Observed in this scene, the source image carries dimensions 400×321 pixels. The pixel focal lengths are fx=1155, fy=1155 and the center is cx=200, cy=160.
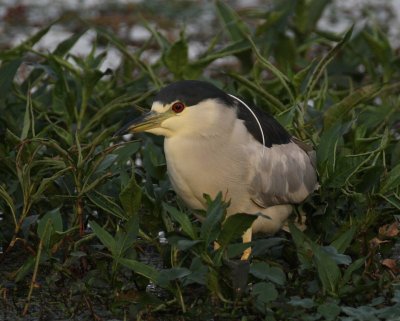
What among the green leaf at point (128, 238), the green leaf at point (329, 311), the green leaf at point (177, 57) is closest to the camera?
the green leaf at point (329, 311)

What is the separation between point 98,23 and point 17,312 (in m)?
4.93

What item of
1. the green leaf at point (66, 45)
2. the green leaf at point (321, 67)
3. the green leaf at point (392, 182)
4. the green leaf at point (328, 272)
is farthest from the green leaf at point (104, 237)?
the green leaf at point (66, 45)

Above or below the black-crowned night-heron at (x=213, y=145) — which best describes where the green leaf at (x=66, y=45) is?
below

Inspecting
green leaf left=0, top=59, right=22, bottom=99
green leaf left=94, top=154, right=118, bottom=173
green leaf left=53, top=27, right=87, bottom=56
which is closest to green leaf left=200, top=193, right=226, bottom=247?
green leaf left=94, top=154, right=118, bottom=173

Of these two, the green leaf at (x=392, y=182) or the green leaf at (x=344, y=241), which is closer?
the green leaf at (x=344, y=241)

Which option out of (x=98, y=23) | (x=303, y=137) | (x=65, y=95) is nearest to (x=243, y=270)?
(x=303, y=137)

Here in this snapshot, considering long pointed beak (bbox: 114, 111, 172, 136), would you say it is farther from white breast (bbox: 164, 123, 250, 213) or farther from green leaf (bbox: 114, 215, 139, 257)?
green leaf (bbox: 114, 215, 139, 257)

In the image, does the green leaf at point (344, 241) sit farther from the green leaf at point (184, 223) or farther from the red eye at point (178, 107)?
the red eye at point (178, 107)

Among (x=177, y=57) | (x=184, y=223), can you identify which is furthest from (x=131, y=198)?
(x=177, y=57)

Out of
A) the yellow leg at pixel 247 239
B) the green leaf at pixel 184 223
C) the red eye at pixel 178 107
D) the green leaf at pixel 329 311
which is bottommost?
the yellow leg at pixel 247 239

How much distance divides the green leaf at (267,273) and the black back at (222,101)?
23.3 inches

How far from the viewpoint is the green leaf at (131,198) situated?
12.8 ft

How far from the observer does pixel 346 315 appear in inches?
142

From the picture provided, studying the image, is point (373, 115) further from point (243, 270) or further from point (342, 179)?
point (243, 270)
